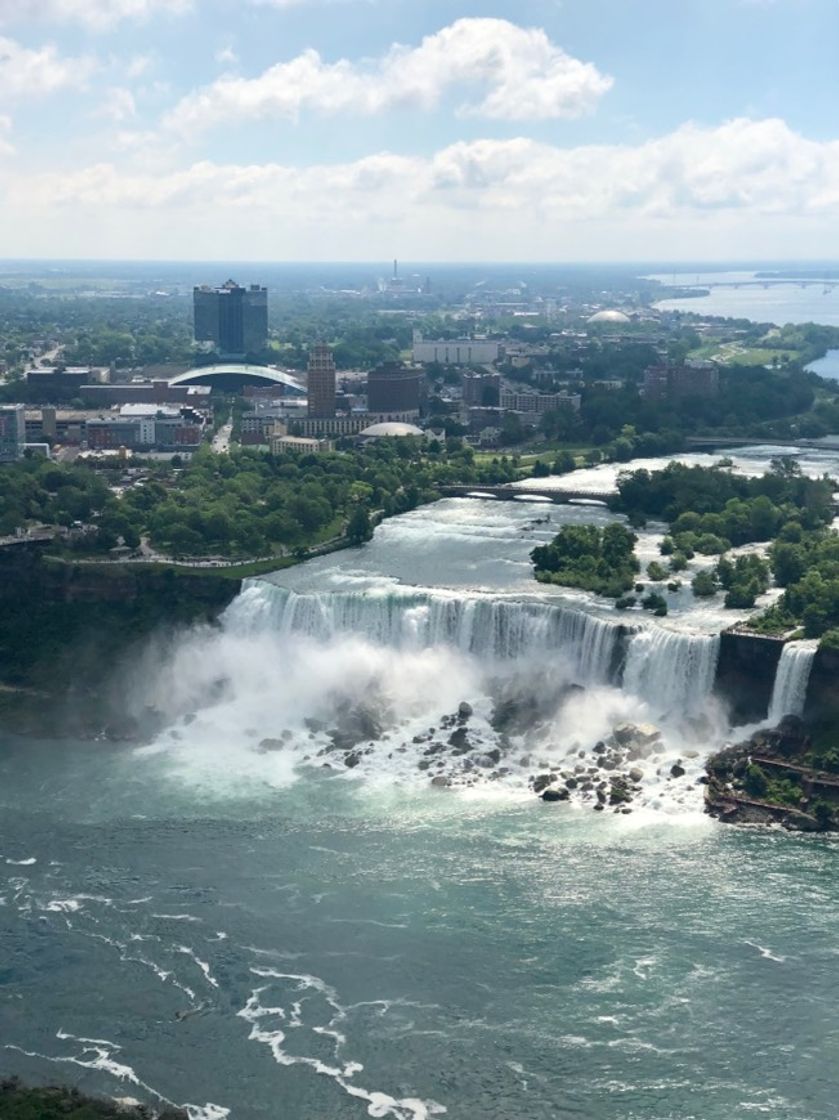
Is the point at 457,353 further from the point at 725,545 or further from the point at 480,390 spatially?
the point at 725,545

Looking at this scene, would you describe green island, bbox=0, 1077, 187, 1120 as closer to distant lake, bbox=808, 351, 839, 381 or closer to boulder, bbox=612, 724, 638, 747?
boulder, bbox=612, 724, 638, 747

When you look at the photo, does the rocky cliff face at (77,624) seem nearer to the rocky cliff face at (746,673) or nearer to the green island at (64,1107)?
the rocky cliff face at (746,673)

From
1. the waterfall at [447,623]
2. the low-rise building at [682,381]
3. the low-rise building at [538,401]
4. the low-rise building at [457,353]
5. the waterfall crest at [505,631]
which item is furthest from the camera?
the low-rise building at [457,353]

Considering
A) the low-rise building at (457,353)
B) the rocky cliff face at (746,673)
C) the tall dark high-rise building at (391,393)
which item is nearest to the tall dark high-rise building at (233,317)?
the low-rise building at (457,353)

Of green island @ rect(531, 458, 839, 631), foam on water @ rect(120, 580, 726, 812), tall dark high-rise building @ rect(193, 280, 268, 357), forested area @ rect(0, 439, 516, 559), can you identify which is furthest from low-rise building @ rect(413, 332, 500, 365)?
foam on water @ rect(120, 580, 726, 812)

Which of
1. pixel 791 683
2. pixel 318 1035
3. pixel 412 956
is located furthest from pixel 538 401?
pixel 318 1035

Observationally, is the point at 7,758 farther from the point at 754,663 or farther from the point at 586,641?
the point at 754,663
